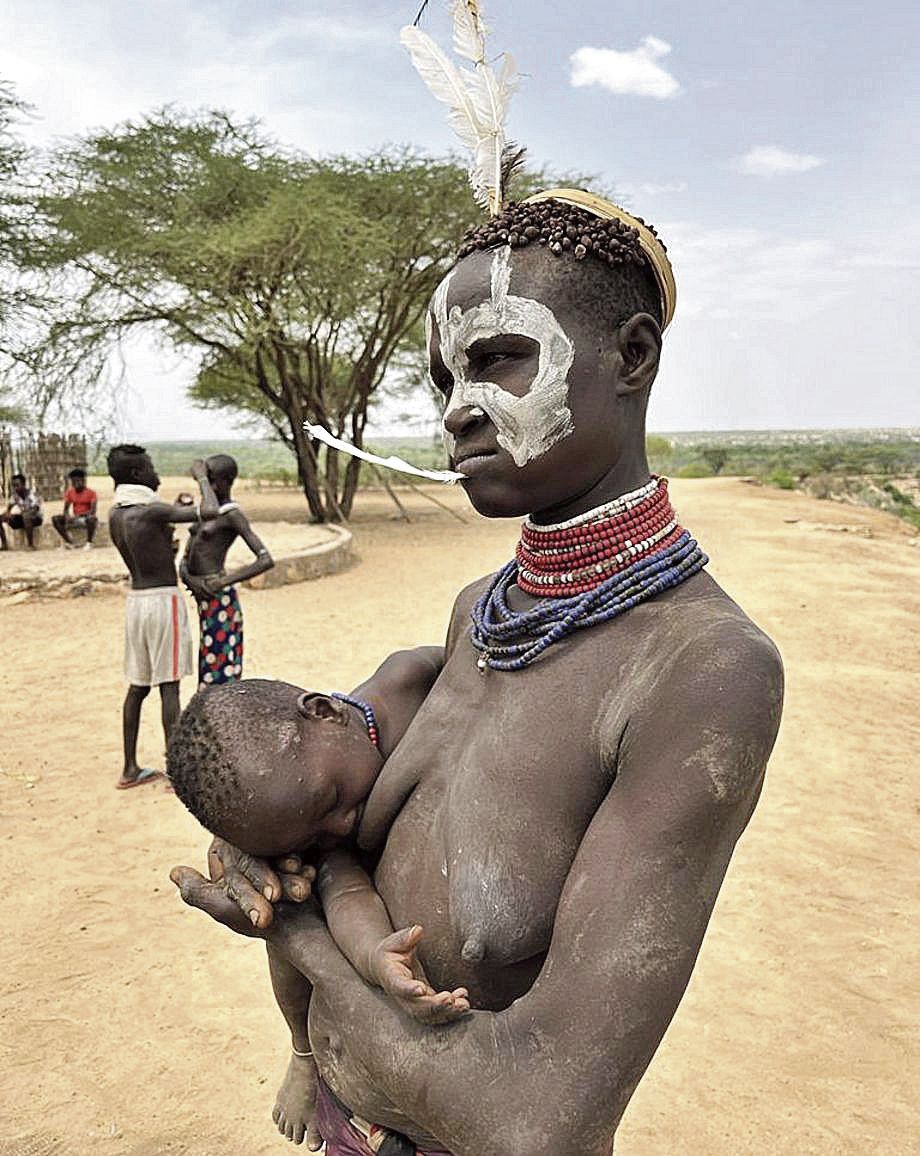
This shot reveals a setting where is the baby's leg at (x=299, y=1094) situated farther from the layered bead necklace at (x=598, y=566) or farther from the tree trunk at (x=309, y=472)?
the tree trunk at (x=309, y=472)

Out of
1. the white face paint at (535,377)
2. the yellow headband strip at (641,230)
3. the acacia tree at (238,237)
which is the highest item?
the acacia tree at (238,237)

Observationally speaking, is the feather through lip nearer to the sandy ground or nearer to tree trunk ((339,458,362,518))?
the sandy ground

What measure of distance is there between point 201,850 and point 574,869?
181 inches

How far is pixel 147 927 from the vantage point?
448cm

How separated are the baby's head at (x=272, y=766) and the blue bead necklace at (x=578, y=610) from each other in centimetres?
23

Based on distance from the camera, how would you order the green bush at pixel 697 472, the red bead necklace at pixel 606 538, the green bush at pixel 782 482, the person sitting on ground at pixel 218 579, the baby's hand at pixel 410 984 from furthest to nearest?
1. the green bush at pixel 697 472
2. the green bush at pixel 782 482
3. the person sitting on ground at pixel 218 579
4. the red bead necklace at pixel 606 538
5. the baby's hand at pixel 410 984

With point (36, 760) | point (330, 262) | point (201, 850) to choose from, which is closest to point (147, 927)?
point (201, 850)

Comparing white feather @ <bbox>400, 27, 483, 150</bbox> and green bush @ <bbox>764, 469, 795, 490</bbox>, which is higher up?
white feather @ <bbox>400, 27, 483, 150</bbox>

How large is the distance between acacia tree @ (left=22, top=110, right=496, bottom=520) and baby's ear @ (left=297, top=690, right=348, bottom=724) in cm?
1438

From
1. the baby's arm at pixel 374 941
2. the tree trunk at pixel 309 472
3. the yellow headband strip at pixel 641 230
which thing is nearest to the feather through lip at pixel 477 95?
the yellow headband strip at pixel 641 230

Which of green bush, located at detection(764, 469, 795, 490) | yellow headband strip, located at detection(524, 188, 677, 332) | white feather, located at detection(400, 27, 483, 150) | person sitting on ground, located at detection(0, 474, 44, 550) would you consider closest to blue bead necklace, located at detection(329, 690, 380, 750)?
yellow headband strip, located at detection(524, 188, 677, 332)

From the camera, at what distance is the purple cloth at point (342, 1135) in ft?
4.45

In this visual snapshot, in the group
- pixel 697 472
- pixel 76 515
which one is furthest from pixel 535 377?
pixel 697 472

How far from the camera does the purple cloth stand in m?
1.36
